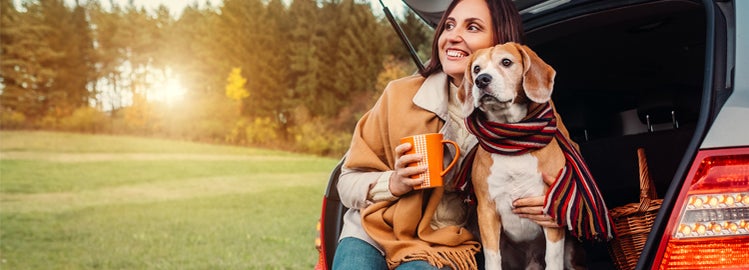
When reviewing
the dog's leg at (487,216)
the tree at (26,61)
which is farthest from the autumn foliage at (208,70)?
the dog's leg at (487,216)

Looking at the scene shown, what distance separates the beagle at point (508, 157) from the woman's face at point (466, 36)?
177mm

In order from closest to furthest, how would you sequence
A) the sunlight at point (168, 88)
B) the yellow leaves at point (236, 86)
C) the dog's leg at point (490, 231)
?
1. the dog's leg at point (490, 231)
2. the sunlight at point (168, 88)
3. the yellow leaves at point (236, 86)

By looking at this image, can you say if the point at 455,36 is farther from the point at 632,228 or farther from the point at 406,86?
the point at 632,228

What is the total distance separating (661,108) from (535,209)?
184 centimetres

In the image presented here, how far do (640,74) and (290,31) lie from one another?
24854 millimetres

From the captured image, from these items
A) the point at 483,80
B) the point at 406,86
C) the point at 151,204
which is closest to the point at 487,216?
the point at 483,80

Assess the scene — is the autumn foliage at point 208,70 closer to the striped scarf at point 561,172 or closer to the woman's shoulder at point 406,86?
the woman's shoulder at point 406,86

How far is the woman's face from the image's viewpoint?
2453mm

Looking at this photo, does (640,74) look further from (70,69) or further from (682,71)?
(70,69)

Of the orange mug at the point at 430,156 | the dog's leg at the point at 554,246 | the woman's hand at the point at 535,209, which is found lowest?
the dog's leg at the point at 554,246

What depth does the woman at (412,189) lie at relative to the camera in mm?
2346

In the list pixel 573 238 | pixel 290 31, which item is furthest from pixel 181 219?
pixel 573 238

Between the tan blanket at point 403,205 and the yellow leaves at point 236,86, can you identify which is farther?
the yellow leaves at point 236,86

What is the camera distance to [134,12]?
2916 cm
